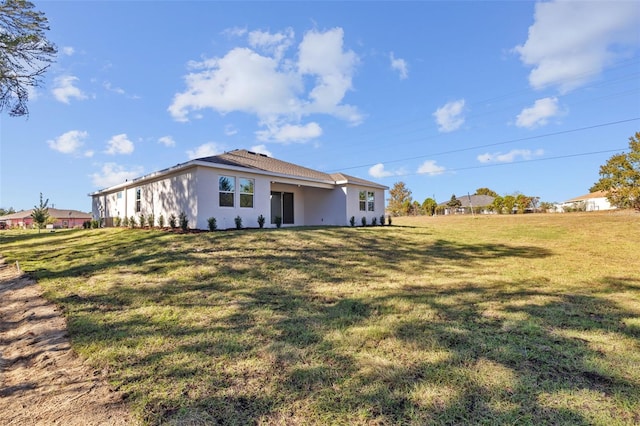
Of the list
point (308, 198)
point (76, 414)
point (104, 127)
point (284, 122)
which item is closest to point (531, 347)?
point (76, 414)

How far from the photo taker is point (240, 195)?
44.4ft

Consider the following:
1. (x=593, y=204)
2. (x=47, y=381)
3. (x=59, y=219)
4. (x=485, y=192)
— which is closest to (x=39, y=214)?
(x=47, y=381)

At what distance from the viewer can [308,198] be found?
1862 cm

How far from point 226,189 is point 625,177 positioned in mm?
32095

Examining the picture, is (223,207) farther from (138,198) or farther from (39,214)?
(39,214)

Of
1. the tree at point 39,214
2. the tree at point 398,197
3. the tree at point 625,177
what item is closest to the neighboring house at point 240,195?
the tree at point 39,214

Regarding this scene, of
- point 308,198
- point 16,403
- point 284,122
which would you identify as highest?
point 284,122

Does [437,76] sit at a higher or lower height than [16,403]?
higher

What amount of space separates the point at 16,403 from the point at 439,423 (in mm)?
3301

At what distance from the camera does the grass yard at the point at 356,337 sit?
88.1 inches

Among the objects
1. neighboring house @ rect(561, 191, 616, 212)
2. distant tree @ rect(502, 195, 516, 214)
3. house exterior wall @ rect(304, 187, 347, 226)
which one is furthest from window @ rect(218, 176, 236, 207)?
neighboring house @ rect(561, 191, 616, 212)

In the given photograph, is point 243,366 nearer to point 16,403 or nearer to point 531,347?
point 16,403

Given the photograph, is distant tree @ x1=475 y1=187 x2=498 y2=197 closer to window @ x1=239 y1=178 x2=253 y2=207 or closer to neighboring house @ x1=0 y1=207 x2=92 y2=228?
window @ x1=239 y1=178 x2=253 y2=207

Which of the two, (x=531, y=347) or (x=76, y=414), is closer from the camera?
(x=76, y=414)
